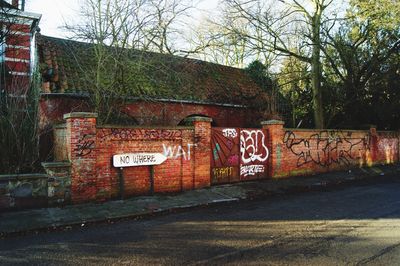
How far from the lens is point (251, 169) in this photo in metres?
13.6

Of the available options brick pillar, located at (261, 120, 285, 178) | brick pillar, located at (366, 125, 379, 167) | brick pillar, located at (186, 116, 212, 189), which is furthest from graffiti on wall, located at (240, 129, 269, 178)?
brick pillar, located at (366, 125, 379, 167)

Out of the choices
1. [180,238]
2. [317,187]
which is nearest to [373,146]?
[317,187]

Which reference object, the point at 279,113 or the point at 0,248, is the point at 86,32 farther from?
the point at 279,113

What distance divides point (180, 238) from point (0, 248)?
3.25m

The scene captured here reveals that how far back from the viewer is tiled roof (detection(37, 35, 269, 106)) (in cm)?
1275

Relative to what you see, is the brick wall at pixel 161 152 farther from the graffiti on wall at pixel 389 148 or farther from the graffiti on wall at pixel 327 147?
the graffiti on wall at pixel 389 148

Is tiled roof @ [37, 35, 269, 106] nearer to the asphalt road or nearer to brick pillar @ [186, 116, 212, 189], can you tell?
brick pillar @ [186, 116, 212, 189]

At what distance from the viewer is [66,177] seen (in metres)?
9.34

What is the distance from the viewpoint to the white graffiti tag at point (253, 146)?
1334 cm

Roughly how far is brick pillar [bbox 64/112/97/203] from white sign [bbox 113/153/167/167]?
0.69 meters

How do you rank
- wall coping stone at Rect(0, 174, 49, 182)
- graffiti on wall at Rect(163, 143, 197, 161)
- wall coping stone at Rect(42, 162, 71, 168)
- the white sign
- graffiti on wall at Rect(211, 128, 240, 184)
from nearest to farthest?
wall coping stone at Rect(0, 174, 49, 182), wall coping stone at Rect(42, 162, 71, 168), the white sign, graffiti on wall at Rect(163, 143, 197, 161), graffiti on wall at Rect(211, 128, 240, 184)

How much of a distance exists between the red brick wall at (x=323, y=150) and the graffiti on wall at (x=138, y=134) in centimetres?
475

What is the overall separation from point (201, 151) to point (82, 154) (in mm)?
4077

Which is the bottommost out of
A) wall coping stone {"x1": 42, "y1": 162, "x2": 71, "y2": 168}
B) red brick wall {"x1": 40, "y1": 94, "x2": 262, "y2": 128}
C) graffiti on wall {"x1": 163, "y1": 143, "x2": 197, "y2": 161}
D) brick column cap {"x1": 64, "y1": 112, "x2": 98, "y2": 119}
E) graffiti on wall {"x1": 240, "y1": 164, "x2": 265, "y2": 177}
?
graffiti on wall {"x1": 240, "y1": 164, "x2": 265, "y2": 177}
